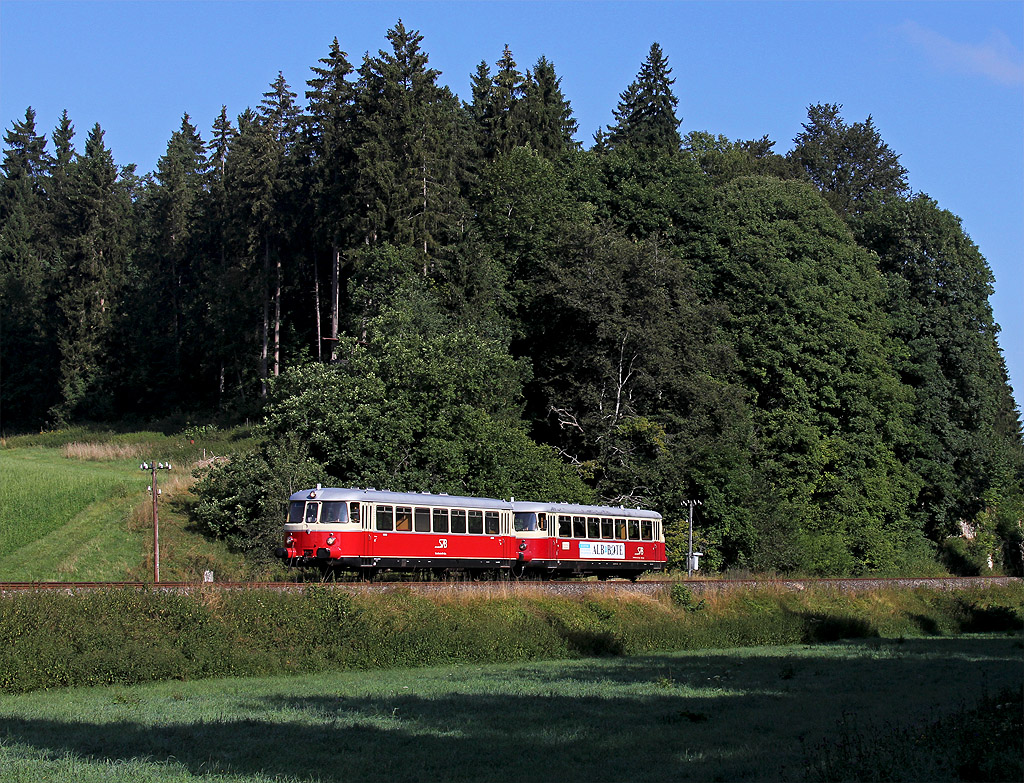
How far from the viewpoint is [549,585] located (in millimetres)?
36562

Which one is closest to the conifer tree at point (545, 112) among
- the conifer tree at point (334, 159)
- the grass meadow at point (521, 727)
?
the conifer tree at point (334, 159)

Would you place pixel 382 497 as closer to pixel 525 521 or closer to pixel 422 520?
pixel 422 520

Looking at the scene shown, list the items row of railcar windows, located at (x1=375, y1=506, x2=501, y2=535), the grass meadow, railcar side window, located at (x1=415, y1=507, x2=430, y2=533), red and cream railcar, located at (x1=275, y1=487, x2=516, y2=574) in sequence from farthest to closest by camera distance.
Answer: railcar side window, located at (x1=415, y1=507, x2=430, y2=533)
row of railcar windows, located at (x1=375, y1=506, x2=501, y2=535)
red and cream railcar, located at (x1=275, y1=487, x2=516, y2=574)
the grass meadow

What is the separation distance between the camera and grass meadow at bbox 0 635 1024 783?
14656mm

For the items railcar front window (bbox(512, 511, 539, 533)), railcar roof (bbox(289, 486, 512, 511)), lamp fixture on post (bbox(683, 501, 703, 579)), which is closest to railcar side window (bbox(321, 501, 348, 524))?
railcar roof (bbox(289, 486, 512, 511))

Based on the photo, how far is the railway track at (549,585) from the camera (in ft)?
90.7

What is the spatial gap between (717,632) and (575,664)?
32.4 ft

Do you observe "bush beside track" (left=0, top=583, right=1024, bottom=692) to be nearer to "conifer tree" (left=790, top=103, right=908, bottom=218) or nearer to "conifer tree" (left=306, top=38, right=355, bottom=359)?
"conifer tree" (left=306, top=38, right=355, bottom=359)

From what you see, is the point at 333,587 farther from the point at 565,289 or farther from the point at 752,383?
the point at 752,383

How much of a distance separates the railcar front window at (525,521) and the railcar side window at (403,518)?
6496 millimetres

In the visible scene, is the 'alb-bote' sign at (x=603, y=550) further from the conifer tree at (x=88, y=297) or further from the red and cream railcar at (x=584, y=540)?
the conifer tree at (x=88, y=297)

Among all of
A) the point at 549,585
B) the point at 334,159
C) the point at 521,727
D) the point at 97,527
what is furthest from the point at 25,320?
the point at 521,727

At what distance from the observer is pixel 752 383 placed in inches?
2670

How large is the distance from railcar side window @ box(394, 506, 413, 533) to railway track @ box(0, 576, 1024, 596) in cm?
241
